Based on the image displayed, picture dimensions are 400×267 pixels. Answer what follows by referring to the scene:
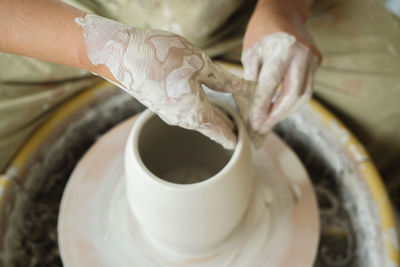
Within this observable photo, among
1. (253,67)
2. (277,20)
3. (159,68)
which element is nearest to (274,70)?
(253,67)

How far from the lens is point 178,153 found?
3.64 feet

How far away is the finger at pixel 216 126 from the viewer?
82 centimetres

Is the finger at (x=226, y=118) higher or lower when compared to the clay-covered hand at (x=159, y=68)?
lower

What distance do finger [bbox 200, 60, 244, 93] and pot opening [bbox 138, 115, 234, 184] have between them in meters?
0.17

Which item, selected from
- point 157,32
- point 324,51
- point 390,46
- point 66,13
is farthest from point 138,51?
point 390,46

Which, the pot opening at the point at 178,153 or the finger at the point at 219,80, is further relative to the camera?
the pot opening at the point at 178,153

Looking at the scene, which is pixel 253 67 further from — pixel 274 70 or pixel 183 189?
pixel 183 189

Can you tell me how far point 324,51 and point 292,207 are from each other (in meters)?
0.59

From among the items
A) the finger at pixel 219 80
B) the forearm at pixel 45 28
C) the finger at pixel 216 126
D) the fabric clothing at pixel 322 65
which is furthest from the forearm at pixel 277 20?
the forearm at pixel 45 28

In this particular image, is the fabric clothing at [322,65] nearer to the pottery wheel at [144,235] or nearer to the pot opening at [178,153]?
the pottery wheel at [144,235]

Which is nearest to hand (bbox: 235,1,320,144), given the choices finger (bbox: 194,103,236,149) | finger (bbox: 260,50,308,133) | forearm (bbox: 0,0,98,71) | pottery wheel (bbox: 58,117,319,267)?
finger (bbox: 260,50,308,133)

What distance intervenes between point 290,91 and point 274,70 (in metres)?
0.07

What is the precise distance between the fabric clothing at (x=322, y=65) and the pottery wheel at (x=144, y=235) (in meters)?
0.26

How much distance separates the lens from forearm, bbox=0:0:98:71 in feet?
2.79
